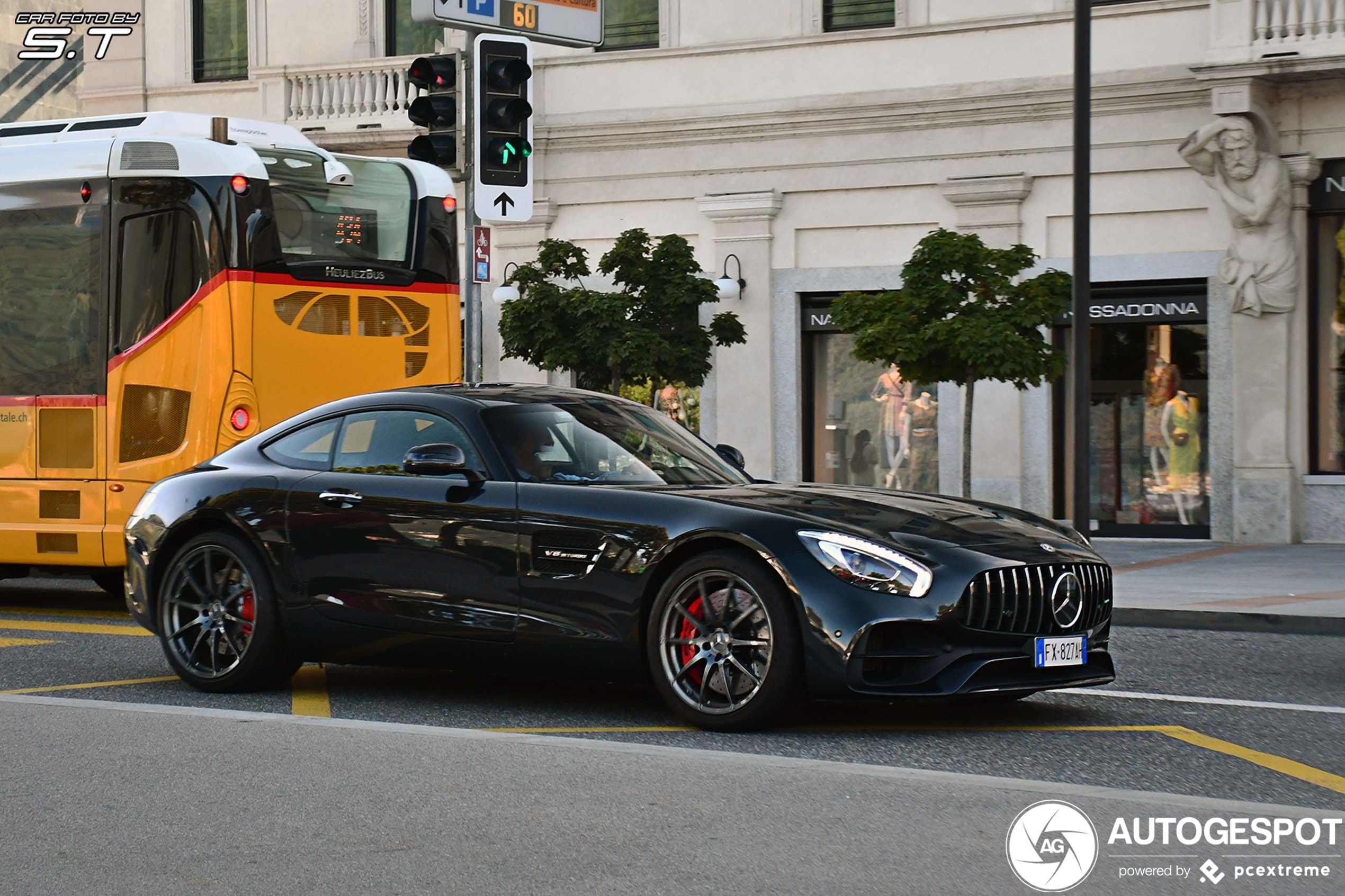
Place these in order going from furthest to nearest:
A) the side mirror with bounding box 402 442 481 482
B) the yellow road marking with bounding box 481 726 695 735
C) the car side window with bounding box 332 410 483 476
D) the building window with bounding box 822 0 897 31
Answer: the building window with bounding box 822 0 897 31 < the car side window with bounding box 332 410 483 476 < the side mirror with bounding box 402 442 481 482 < the yellow road marking with bounding box 481 726 695 735

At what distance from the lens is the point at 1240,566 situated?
16.4 m

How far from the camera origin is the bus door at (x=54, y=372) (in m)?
12.3

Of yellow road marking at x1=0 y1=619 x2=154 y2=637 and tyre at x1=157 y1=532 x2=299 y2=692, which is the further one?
yellow road marking at x1=0 y1=619 x2=154 y2=637

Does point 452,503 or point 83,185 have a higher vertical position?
point 83,185

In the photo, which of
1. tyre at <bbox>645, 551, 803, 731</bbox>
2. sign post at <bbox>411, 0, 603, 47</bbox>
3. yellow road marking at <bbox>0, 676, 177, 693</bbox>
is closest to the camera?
tyre at <bbox>645, 551, 803, 731</bbox>

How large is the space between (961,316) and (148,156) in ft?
24.1

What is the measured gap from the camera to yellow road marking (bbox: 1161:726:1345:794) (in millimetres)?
6191

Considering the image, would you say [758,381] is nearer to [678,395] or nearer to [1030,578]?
[678,395]

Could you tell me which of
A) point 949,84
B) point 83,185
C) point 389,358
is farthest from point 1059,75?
point 83,185

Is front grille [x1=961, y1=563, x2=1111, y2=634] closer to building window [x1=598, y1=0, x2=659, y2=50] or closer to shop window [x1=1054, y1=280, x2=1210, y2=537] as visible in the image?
shop window [x1=1054, y1=280, x2=1210, y2=537]

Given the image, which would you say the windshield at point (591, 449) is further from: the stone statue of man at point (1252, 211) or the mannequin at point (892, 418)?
the mannequin at point (892, 418)

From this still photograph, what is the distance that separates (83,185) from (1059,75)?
1189 cm

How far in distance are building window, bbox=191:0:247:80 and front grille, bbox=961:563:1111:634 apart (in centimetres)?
2075

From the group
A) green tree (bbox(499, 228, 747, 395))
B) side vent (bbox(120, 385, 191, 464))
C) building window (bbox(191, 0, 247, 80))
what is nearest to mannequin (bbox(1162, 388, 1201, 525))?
green tree (bbox(499, 228, 747, 395))
